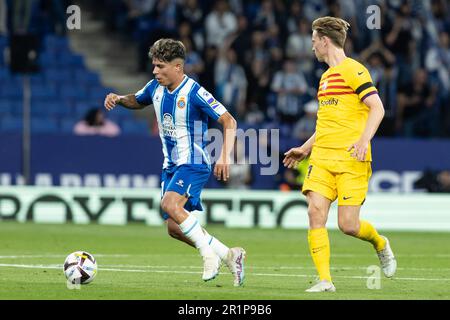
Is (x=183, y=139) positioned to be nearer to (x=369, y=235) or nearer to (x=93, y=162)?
(x=369, y=235)

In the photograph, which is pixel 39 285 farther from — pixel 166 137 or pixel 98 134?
pixel 98 134

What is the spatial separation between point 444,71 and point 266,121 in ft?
13.0

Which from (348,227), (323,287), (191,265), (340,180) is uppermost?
(340,180)

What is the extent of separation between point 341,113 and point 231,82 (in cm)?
1277

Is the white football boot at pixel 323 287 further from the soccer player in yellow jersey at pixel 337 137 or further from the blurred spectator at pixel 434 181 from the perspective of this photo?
the blurred spectator at pixel 434 181

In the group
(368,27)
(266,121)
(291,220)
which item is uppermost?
(368,27)

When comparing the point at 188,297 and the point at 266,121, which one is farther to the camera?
the point at 266,121

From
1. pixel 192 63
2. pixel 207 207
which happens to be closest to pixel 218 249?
pixel 207 207

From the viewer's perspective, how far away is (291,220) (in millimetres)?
20359

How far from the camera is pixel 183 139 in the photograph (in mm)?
11047

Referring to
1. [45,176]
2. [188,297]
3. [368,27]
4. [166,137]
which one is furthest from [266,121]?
[188,297]

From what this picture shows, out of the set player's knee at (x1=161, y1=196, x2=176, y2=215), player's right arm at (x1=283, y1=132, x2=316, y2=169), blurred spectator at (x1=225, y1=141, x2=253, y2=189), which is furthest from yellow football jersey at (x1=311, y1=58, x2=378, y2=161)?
blurred spectator at (x1=225, y1=141, x2=253, y2=189)
